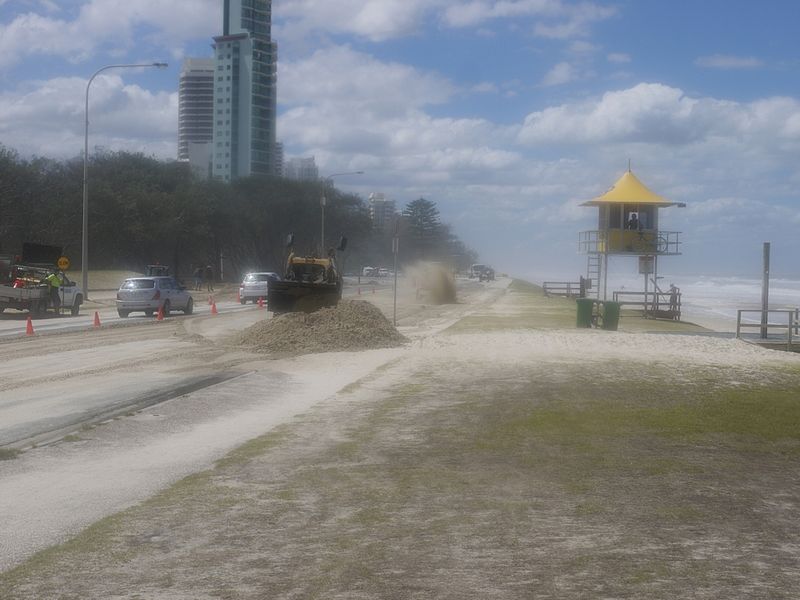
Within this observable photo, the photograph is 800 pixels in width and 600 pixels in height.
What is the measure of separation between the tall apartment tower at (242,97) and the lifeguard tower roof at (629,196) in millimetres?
145311

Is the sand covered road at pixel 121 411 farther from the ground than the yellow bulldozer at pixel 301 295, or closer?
closer

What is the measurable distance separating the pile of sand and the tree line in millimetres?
42996

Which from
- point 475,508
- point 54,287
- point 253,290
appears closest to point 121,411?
point 475,508

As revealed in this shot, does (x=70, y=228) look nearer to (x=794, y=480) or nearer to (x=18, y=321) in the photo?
(x=18, y=321)

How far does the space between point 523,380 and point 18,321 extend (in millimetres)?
23275

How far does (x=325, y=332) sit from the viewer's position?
23.5m

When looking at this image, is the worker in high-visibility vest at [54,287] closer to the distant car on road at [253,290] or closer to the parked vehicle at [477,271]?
the distant car on road at [253,290]

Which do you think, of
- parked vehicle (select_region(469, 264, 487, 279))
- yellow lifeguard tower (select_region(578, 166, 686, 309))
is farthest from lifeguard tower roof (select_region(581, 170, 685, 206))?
parked vehicle (select_region(469, 264, 487, 279))

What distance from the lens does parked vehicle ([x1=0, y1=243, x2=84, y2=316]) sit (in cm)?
3528

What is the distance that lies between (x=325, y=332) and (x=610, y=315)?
11.9 meters

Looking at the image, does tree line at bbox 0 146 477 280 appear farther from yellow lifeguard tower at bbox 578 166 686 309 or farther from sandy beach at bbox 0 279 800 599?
sandy beach at bbox 0 279 800 599

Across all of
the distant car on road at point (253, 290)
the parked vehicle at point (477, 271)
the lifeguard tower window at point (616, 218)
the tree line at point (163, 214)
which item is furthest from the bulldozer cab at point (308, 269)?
the parked vehicle at point (477, 271)

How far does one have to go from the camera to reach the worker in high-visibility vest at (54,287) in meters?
36.6

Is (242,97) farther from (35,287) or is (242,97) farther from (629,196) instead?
(35,287)
